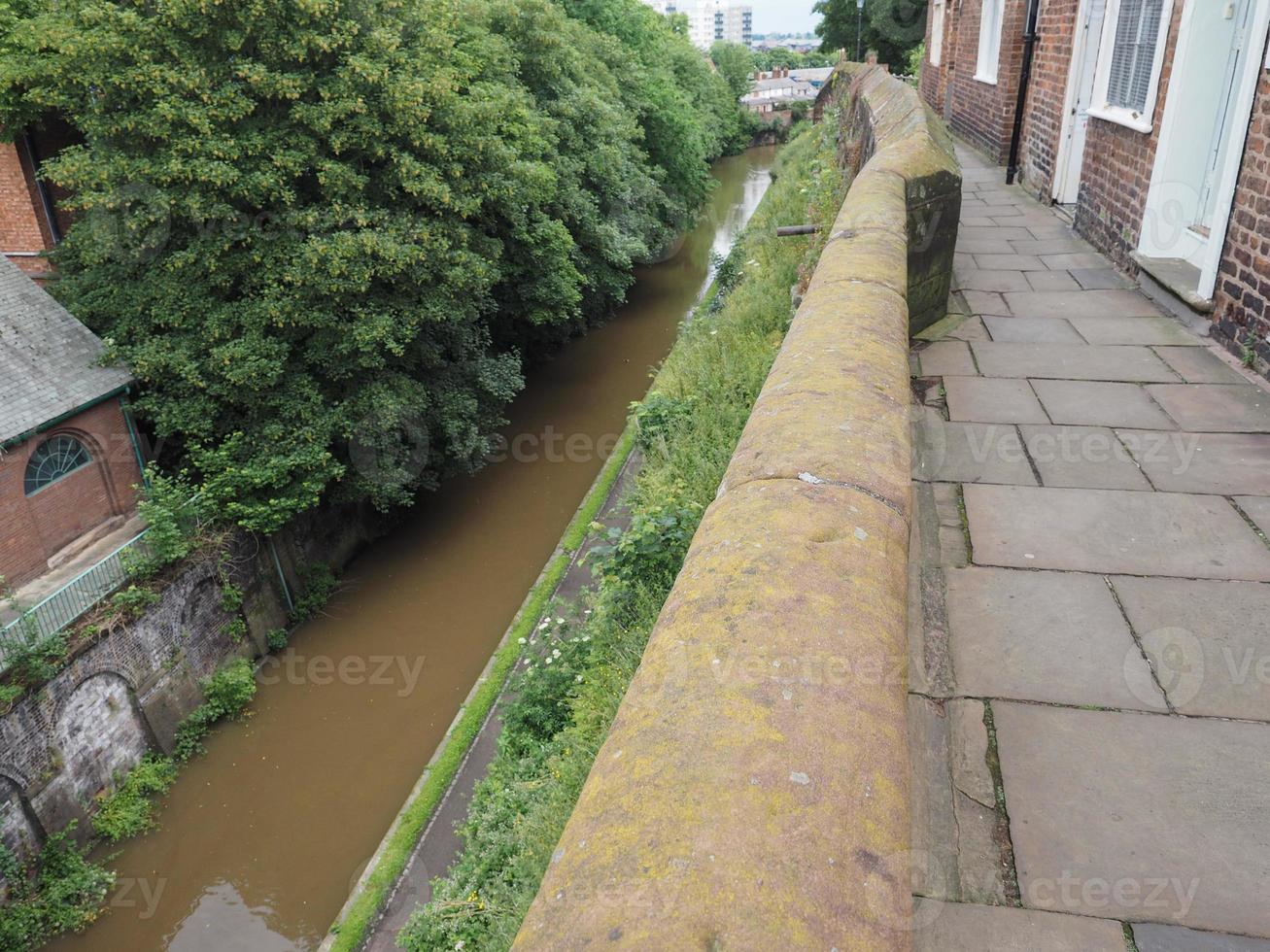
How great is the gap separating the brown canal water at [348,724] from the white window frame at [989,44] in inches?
362

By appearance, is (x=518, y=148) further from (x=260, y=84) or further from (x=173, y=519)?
(x=173, y=519)

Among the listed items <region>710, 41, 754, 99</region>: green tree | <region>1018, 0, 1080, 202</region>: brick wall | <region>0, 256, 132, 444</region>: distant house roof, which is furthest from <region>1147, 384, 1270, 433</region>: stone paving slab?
<region>710, 41, 754, 99</region>: green tree

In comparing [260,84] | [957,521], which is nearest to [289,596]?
[260,84]

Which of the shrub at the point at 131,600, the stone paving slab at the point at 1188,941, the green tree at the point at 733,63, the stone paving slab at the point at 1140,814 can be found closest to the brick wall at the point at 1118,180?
the stone paving slab at the point at 1140,814

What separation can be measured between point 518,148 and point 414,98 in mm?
2895

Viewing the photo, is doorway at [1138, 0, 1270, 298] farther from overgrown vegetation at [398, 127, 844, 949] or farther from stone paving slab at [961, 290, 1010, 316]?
overgrown vegetation at [398, 127, 844, 949]

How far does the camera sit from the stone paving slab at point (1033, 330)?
5.40 meters

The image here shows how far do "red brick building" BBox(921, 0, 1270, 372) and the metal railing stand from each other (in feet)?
36.5

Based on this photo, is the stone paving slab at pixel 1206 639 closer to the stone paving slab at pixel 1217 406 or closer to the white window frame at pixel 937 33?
the stone paving slab at pixel 1217 406

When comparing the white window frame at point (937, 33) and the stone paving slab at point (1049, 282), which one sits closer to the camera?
the stone paving slab at point (1049, 282)

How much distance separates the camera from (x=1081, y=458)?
394cm

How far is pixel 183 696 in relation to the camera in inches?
459

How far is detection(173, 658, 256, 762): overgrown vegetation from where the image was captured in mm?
11508

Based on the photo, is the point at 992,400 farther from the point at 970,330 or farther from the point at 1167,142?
the point at 1167,142
